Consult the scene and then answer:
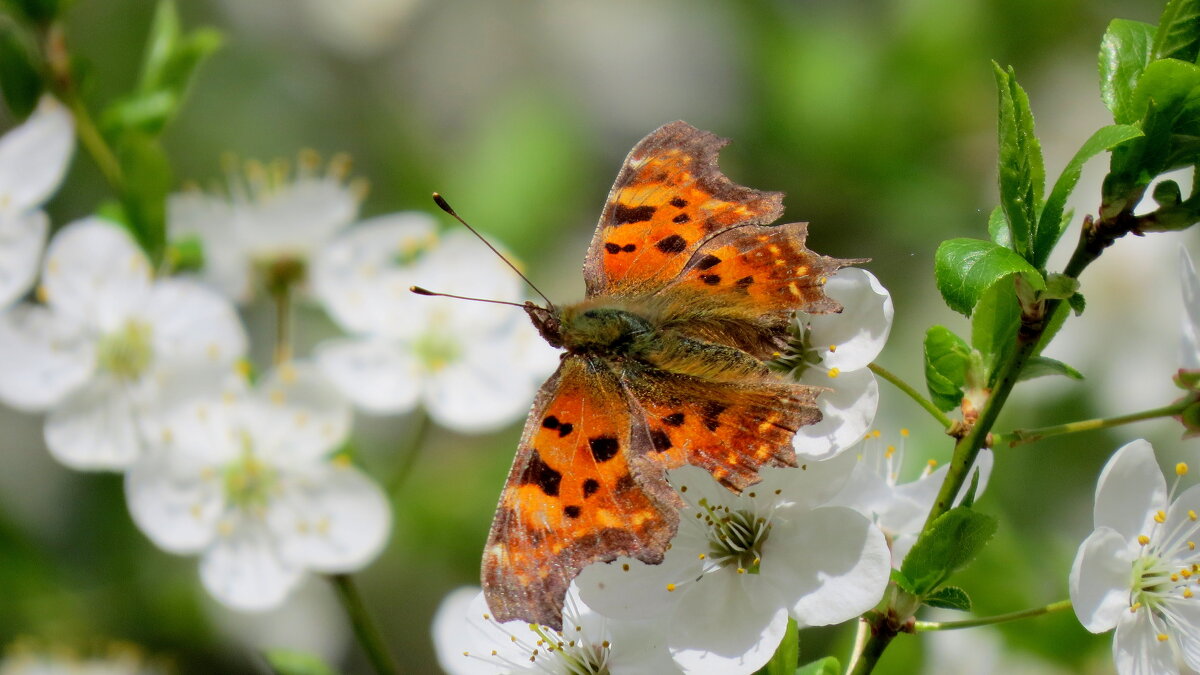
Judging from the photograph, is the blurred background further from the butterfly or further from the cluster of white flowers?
the butterfly

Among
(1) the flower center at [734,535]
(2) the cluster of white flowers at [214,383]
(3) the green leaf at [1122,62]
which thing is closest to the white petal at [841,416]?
(1) the flower center at [734,535]

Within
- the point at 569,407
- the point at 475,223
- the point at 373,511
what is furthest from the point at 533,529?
the point at 475,223

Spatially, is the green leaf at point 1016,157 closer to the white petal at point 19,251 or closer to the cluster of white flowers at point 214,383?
the cluster of white flowers at point 214,383

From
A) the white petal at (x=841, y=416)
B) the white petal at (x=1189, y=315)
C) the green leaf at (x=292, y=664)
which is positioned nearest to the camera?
the white petal at (x=841, y=416)

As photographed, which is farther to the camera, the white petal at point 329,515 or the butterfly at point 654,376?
the white petal at point 329,515

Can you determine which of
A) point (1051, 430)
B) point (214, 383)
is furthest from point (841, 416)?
point (214, 383)

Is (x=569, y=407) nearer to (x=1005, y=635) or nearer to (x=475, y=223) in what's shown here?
(x=1005, y=635)

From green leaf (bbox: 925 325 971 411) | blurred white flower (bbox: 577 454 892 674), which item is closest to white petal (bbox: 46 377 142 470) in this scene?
blurred white flower (bbox: 577 454 892 674)
